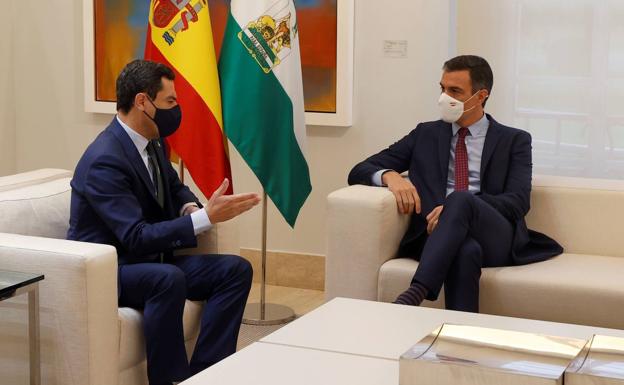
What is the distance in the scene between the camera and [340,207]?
3.97 metres

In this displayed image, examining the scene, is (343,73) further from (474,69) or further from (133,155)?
(133,155)

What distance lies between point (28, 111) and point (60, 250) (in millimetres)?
3166

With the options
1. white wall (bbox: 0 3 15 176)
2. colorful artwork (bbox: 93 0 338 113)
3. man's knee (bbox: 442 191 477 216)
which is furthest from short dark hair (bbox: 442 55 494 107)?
white wall (bbox: 0 3 15 176)

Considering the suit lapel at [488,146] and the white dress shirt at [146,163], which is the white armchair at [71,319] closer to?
the white dress shirt at [146,163]

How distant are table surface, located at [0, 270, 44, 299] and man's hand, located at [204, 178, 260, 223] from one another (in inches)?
28.5

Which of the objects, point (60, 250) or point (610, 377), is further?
point (60, 250)

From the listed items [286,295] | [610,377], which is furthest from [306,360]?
[286,295]

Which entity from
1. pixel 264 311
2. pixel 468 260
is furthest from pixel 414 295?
pixel 264 311

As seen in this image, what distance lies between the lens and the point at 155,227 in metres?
3.40

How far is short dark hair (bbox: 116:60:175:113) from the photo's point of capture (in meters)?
3.59

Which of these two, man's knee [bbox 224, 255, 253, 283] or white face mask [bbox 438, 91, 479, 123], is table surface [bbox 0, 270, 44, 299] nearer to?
man's knee [bbox 224, 255, 253, 283]

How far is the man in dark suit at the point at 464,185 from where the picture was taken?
3.76 metres

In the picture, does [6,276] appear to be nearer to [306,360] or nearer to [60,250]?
[60,250]

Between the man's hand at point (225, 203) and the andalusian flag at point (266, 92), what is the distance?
1.21 metres
